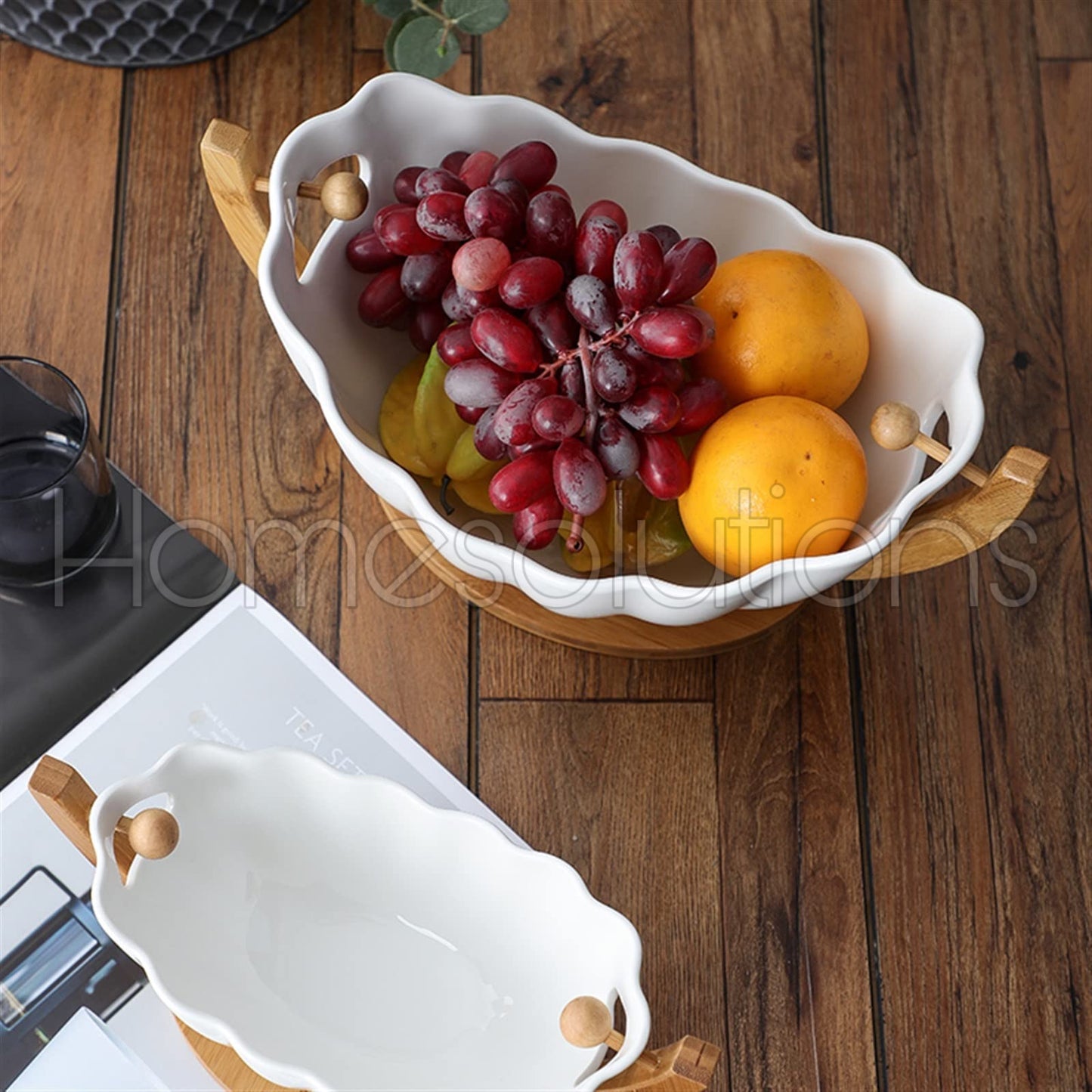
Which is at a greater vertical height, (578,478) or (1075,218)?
(578,478)

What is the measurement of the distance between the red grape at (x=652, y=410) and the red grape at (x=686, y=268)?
0.04 metres

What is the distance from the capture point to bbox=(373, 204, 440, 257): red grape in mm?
562

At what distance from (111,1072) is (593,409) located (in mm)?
385

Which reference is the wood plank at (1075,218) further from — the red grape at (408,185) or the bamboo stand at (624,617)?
the red grape at (408,185)

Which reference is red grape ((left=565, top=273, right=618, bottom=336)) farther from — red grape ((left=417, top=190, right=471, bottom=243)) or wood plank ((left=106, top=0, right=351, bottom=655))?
wood plank ((left=106, top=0, right=351, bottom=655))

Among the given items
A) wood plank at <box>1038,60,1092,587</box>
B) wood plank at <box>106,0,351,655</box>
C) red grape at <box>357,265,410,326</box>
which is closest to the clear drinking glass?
wood plank at <box>106,0,351,655</box>

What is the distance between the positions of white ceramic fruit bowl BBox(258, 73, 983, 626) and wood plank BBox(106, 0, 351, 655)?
11 centimetres

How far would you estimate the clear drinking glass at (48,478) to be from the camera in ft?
2.08

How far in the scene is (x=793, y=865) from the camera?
66 centimetres

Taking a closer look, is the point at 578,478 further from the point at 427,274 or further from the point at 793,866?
the point at 793,866

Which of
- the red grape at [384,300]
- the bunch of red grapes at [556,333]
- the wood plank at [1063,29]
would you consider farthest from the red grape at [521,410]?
the wood plank at [1063,29]

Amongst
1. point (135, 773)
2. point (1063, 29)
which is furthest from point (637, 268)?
point (1063, 29)

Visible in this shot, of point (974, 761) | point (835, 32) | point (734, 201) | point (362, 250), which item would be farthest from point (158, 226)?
point (974, 761)

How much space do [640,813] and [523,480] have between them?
22 cm
